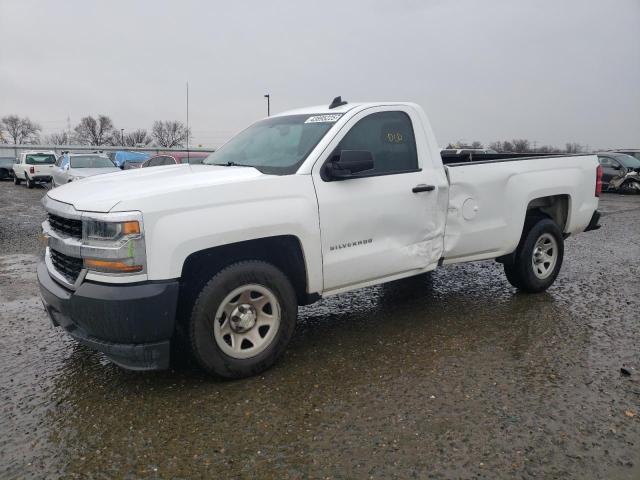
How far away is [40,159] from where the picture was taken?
81.7 ft

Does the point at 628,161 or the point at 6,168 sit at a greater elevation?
the point at 6,168

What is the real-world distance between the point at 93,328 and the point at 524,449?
255cm

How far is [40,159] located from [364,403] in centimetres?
2640

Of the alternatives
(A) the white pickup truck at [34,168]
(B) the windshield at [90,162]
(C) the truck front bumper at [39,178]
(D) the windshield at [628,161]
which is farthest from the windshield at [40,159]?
(D) the windshield at [628,161]

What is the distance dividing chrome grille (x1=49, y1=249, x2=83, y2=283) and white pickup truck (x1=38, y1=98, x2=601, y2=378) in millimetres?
16

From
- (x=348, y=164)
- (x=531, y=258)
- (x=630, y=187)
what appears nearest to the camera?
(x=348, y=164)

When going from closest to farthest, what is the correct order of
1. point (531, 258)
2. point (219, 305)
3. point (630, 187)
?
point (219, 305), point (531, 258), point (630, 187)

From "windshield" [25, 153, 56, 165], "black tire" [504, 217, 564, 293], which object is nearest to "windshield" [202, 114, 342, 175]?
"black tire" [504, 217, 564, 293]

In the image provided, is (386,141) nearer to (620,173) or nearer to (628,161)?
(620,173)

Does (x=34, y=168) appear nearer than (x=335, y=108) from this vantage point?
No

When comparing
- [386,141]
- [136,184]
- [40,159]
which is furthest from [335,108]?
[40,159]

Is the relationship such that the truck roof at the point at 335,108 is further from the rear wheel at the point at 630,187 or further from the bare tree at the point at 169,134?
the bare tree at the point at 169,134

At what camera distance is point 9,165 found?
30.0m

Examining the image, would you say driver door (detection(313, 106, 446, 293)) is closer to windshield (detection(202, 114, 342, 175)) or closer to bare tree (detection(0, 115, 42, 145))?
windshield (detection(202, 114, 342, 175))
